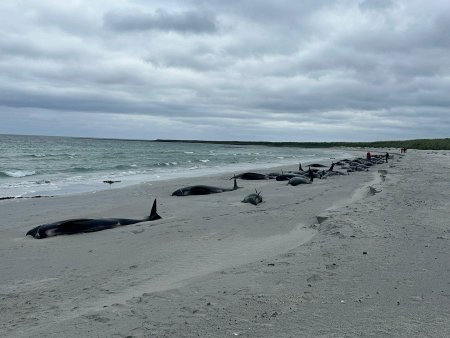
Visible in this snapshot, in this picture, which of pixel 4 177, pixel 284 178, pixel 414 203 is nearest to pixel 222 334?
pixel 414 203

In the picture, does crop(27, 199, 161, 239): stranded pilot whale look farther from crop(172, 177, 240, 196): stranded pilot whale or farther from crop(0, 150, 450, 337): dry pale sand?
crop(172, 177, 240, 196): stranded pilot whale

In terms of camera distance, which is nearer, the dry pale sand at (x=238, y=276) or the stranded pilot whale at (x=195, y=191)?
the dry pale sand at (x=238, y=276)

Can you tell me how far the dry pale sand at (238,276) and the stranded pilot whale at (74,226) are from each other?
288mm

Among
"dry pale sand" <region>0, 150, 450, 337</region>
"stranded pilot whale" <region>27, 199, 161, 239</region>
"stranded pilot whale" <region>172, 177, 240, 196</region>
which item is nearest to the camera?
"dry pale sand" <region>0, 150, 450, 337</region>

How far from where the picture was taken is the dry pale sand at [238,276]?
4.19 metres

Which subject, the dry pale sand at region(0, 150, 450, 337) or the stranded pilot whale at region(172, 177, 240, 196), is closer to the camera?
the dry pale sand at region(0, 150, 450, 337)

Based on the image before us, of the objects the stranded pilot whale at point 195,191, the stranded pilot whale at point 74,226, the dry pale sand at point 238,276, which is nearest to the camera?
the dry pale sand at point 238,276

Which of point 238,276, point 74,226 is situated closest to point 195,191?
Answer: point 74,226

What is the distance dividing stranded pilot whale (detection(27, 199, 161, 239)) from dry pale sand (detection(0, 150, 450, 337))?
0.29m

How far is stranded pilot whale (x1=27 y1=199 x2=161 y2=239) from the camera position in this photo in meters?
9.05

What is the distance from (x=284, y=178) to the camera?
23016 millimetres

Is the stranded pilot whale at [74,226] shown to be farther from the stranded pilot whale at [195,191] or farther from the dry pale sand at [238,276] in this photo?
the stranded pilot whale at [195,191]

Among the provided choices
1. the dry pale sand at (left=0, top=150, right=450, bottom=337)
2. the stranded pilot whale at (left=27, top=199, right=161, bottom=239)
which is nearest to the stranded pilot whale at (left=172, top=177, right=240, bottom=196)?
the dry pale sand at (left=0, top=150, right=450, bottom=337)

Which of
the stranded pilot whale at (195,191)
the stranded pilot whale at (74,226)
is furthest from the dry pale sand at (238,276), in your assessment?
the stranded pilot whale at (195,191)
